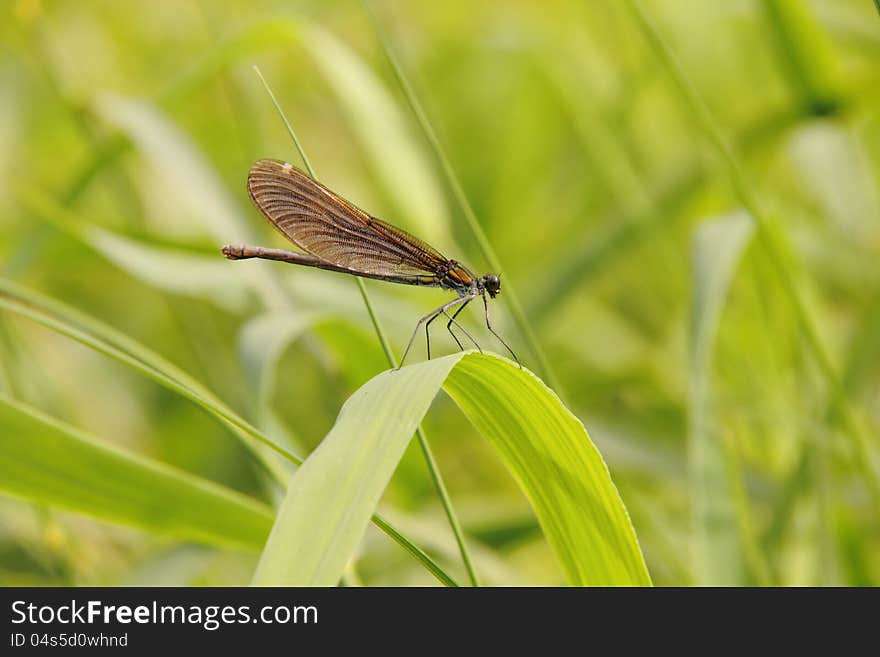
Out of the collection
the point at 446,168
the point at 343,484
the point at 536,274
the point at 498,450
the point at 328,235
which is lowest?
the point at 343,484

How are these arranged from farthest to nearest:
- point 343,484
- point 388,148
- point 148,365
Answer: point 388,148, point 148,365, point 343,484

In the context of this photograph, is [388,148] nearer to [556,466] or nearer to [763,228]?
[763,228]

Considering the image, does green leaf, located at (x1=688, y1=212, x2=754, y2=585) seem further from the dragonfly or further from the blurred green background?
the dragonfly

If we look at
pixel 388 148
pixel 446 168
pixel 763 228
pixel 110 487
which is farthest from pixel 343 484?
pixel 388 148

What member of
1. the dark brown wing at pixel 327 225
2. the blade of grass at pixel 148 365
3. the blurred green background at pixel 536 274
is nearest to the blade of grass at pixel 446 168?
the blurred green background at pixel 536 274

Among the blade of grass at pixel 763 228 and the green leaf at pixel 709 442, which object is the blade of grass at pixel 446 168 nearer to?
the green leaf at pixel 709 442

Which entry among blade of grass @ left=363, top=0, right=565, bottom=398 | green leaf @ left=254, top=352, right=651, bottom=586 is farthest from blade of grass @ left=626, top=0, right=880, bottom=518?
green leaf @ left=254, top=352, right=651, bottom=586
